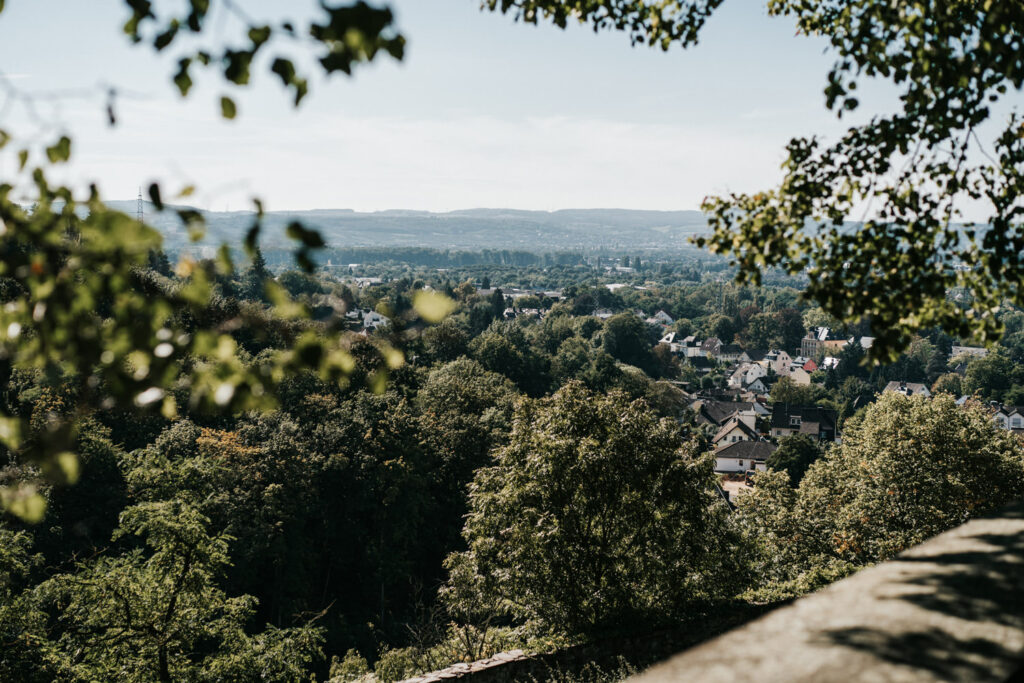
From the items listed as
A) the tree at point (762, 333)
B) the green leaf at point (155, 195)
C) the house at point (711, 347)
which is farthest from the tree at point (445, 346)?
the tree at point (762, 333)

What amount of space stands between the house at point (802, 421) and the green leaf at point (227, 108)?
66.2m

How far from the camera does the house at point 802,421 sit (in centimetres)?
6362

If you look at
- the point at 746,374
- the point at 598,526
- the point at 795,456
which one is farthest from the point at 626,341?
the point at 598,526

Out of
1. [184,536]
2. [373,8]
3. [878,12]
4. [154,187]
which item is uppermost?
[878,12]

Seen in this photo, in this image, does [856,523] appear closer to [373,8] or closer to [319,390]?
[373,8]

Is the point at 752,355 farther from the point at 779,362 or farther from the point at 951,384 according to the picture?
the point at 951,384

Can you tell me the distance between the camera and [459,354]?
175 ft

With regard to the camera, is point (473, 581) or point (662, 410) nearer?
point (473, 581)

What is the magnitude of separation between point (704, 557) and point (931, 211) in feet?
32.2

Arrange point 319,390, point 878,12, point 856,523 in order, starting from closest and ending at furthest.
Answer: point 878,12 < point 856,523 < point 319,390

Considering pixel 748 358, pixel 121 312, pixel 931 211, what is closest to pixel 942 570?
pixel 121 312

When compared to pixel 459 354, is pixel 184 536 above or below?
above

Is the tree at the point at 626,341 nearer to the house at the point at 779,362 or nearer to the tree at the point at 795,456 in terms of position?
the house at the point at 779,362

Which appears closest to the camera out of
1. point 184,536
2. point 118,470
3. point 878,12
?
point 878,12
